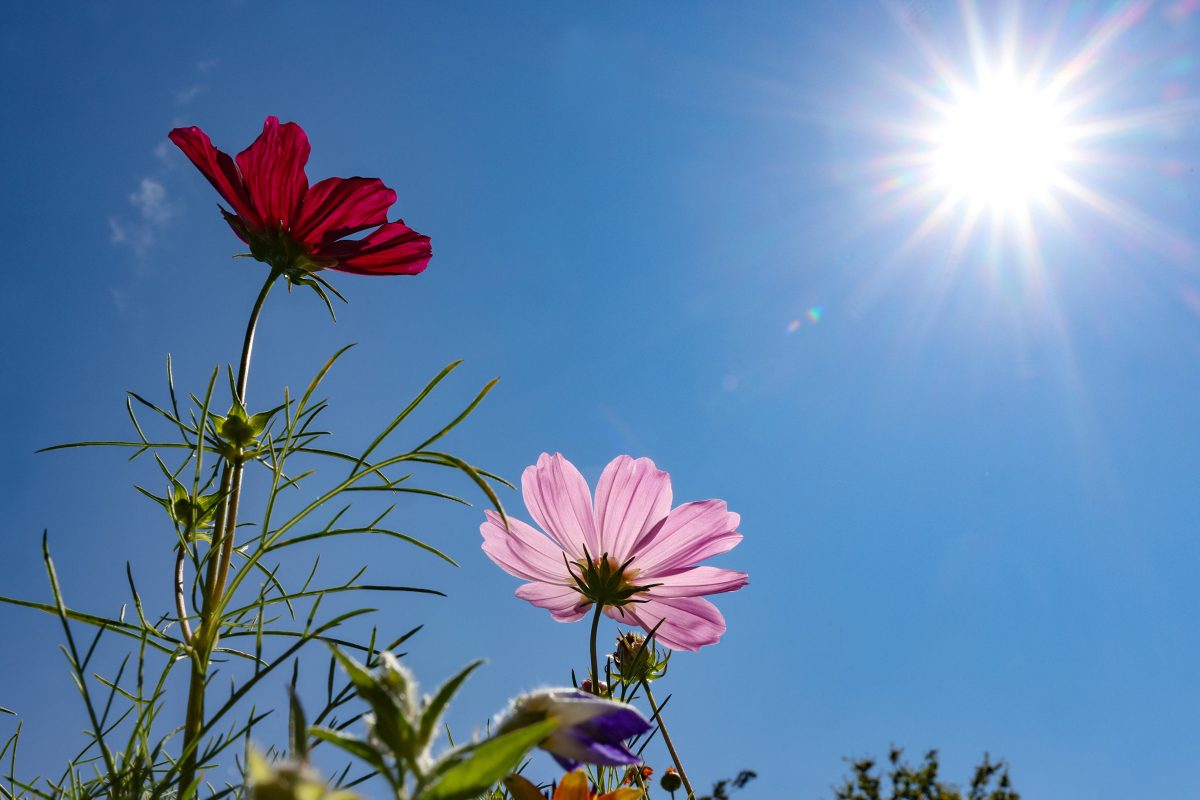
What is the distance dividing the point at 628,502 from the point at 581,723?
26.4 inches

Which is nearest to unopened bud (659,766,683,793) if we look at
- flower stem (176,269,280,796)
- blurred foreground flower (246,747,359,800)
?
flower stem (176,269,280,796)

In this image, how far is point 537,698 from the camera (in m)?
0.30

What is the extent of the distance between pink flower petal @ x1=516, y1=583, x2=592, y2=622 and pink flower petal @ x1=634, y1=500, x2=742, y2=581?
9 centimetres

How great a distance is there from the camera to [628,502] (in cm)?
97

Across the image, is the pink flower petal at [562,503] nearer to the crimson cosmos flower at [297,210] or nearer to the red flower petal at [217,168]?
the crimson cosmos flower at [297,210]

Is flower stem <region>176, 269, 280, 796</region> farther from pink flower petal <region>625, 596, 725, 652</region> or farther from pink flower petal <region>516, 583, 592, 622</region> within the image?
pink flower petal <region>625, 596, 725, 652</region>

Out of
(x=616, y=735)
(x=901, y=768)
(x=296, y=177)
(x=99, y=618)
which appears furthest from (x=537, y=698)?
(x=901, y=768)

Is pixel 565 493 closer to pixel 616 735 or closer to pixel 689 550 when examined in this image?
pixel 689 550

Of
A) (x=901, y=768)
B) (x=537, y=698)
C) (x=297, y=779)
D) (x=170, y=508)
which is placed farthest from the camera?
(x=901, y=768)

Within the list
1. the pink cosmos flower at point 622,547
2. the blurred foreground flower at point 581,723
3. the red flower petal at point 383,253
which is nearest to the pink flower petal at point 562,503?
the pink cosmos flower at point 622,547

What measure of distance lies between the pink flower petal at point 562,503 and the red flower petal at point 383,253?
26cm

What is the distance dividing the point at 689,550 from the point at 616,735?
25.7 inches

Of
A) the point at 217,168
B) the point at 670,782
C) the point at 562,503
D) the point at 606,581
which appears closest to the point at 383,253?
the point at 217,168

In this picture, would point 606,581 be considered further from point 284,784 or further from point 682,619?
point 284,784
